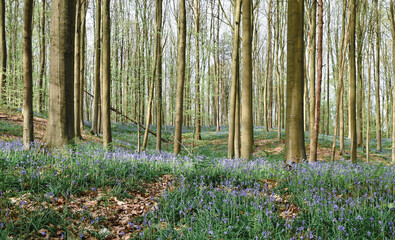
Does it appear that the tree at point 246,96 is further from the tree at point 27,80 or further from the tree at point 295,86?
the tree at point 27,80

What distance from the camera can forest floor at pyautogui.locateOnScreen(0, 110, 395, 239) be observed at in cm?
292

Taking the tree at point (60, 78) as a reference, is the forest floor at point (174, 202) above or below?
below

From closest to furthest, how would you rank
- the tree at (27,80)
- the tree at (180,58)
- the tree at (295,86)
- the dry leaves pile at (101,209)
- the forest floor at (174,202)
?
the forest floor at (174,202)
the dry leaves pile at (101,209)
the tree at (27,80)
the tree at (295,86)
the tree at (180,58)

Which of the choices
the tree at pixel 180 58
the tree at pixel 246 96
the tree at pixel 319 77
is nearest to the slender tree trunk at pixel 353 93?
the tree at pixel 319 77

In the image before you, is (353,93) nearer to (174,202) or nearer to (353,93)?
(353,93)

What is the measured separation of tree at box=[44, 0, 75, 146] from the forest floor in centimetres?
44

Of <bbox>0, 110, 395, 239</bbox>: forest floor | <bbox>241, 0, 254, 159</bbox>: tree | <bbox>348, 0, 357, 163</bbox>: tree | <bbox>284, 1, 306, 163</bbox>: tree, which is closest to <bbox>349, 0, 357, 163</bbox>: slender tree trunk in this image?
<bbox>348, 0, 357, 163</bbox>: tree

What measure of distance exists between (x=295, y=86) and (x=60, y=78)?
6.09m

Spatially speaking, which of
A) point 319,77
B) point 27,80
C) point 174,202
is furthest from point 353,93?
point 27,80

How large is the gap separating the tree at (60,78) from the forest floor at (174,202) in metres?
0.44

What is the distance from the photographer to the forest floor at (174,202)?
2924mm

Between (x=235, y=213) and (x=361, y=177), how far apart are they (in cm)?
342

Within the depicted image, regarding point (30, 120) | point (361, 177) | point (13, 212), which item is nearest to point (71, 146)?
point (30, 120)

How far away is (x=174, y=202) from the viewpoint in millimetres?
3662
